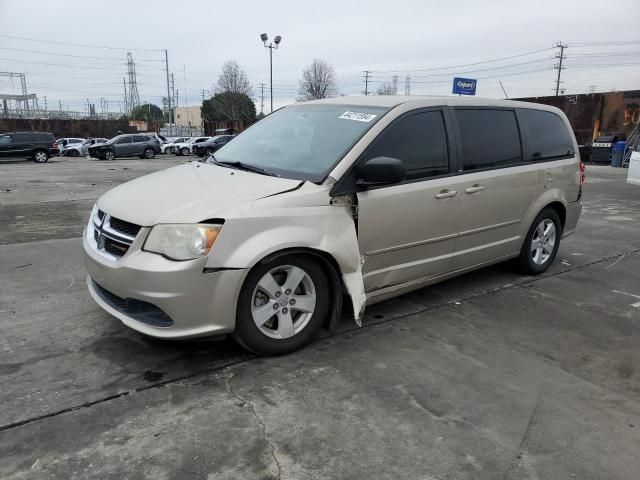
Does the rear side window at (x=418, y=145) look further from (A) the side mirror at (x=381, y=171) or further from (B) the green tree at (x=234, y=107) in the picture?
(B) the green tree at (x=234, y=107)

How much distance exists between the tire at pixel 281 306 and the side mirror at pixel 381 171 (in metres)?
0.70

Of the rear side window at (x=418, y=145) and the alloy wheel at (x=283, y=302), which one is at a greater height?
the rear side window at (x=418, y=145)

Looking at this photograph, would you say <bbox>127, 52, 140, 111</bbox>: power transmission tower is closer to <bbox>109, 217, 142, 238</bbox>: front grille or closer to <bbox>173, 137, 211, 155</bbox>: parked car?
<bbox>173, 137, 211, 155</bbox>: parked car

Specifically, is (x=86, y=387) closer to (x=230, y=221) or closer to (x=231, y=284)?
(x=231, y=284)

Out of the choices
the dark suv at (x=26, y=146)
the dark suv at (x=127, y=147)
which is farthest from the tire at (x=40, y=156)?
the dark suv at (x=127, y=147)

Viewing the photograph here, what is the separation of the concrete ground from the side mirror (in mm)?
1192

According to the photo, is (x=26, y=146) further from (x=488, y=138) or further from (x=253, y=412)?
(x=253, y=412)

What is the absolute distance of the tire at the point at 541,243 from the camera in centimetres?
535

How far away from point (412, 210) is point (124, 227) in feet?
6.85

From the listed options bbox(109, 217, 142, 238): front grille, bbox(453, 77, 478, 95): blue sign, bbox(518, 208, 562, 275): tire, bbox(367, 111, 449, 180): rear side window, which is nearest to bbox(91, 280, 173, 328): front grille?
bbox(109, 217, 142, 238): front grille

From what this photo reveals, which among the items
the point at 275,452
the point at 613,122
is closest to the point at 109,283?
the point at 275,452

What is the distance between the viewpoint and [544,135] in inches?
211

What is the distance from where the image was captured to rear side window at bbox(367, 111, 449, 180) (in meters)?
3.88

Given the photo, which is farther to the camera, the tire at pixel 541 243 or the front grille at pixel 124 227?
the tire at pixel 541 243
